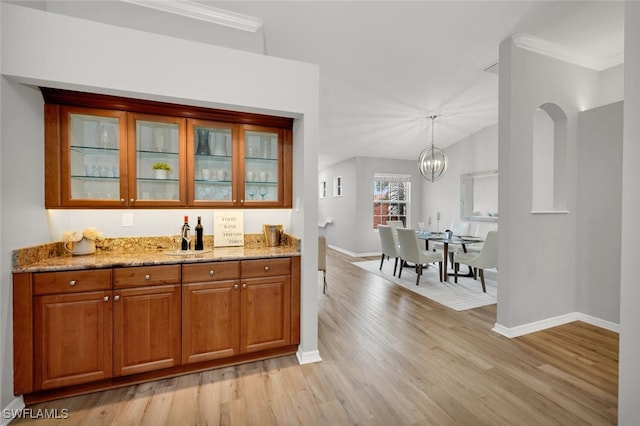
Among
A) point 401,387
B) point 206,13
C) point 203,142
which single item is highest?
point 206,13

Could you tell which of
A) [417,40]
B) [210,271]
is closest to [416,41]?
[417,40]

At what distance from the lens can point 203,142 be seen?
2.47 m

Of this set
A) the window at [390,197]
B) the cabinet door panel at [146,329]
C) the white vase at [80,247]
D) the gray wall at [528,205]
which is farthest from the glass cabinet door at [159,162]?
the window at [390,197]

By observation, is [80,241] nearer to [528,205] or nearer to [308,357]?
[308,357]

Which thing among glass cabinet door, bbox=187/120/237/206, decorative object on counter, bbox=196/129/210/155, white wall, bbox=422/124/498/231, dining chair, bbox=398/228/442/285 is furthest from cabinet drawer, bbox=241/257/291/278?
white wall, bbox=422/124/498/231

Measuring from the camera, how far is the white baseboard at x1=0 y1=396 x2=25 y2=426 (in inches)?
66.0

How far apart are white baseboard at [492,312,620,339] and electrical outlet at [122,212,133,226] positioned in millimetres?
3760

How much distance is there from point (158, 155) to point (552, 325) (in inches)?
173

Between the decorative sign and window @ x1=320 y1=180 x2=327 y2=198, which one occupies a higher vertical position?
window @ x1=320 y1=180 x2=327 y2=198

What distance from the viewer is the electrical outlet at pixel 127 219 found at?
240 cm

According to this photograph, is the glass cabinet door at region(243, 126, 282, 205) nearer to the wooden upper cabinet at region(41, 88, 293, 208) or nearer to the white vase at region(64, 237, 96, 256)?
the wooden upper cabinet at region(41, 88, 293, 208)

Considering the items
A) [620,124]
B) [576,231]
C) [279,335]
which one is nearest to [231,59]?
[279,335]

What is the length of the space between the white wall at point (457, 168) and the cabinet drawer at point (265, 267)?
535 centimetres

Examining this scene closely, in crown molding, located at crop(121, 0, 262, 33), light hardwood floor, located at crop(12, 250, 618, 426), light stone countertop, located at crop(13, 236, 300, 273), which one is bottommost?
light hardwood floor, located at crop(12, 250, 618, 426)
